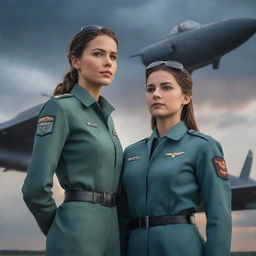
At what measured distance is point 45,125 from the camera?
9.57ft

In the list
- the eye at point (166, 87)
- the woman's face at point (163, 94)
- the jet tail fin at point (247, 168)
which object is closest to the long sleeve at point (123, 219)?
the woman's face at point (163, 94)

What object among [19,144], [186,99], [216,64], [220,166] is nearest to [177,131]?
[186,99]

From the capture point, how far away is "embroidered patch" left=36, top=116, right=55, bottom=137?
289 cm

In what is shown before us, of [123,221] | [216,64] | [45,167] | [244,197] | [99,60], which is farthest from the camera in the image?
[216,64]

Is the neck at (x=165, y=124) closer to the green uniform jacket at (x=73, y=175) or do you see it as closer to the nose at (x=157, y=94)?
the nose at (x=157, y=94)

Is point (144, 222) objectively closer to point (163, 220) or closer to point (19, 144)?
point (163, 220)

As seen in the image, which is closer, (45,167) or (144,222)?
(45,167)

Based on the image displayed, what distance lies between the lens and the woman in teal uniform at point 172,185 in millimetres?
2885

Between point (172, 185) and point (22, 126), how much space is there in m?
23.2

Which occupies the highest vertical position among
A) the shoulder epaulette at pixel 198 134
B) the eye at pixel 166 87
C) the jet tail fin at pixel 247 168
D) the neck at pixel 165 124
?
the jet tail fin at pixel 247 168

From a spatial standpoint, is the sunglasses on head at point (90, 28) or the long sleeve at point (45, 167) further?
the sunglasses on head at point (90, 28)

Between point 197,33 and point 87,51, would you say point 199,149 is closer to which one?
point 87,51

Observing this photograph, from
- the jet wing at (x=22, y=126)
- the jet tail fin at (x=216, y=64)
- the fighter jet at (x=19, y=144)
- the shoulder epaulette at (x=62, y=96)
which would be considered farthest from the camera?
the jet tail fin at (x=216, y=64)

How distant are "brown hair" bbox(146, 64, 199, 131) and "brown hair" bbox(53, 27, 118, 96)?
1.20 feet
